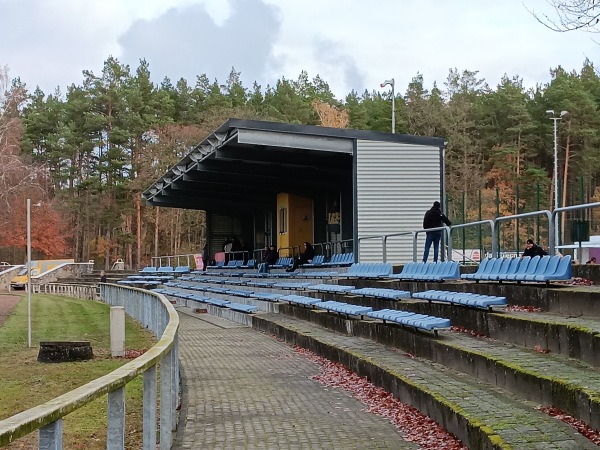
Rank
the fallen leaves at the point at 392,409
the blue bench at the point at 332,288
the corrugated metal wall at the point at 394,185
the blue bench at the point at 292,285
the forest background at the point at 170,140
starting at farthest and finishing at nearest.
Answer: the forest background at the point at 170,140, the corrugated metal wall at the point at 394,185, the blue bench at the point at 292,285, the blue bench at the point at 332,288, the fallen leaves at the point at 392,409

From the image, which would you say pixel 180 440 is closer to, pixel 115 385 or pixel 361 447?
pixel 361 447

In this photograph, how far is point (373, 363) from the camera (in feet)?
30.4

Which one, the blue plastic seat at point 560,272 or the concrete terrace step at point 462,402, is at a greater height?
the blue plastic seat at point 560,272

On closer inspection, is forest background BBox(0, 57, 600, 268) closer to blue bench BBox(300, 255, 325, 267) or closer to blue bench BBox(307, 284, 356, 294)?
blue bench BBox(300, 255, 325, 267)

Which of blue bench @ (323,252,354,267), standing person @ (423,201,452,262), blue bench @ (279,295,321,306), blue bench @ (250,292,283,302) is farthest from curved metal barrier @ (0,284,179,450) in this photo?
blue bench @ (323,252,354,267)

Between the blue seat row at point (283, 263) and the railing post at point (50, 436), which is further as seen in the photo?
the blue seat row at point (283, 263)

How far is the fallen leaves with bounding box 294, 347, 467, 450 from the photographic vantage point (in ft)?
20.6

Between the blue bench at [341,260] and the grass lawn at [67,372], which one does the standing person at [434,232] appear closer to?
the blue bench at [341,260]

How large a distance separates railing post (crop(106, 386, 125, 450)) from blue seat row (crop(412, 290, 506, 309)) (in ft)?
19.9

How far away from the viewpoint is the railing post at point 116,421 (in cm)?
354

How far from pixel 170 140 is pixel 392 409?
176 feet

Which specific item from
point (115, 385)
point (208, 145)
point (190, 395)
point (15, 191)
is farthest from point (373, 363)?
point (15, 191)

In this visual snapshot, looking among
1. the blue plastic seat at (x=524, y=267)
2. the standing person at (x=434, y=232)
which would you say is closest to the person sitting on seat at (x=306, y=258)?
the standing person at (x=434, y=232)

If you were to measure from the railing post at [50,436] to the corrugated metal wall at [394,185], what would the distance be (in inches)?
755
